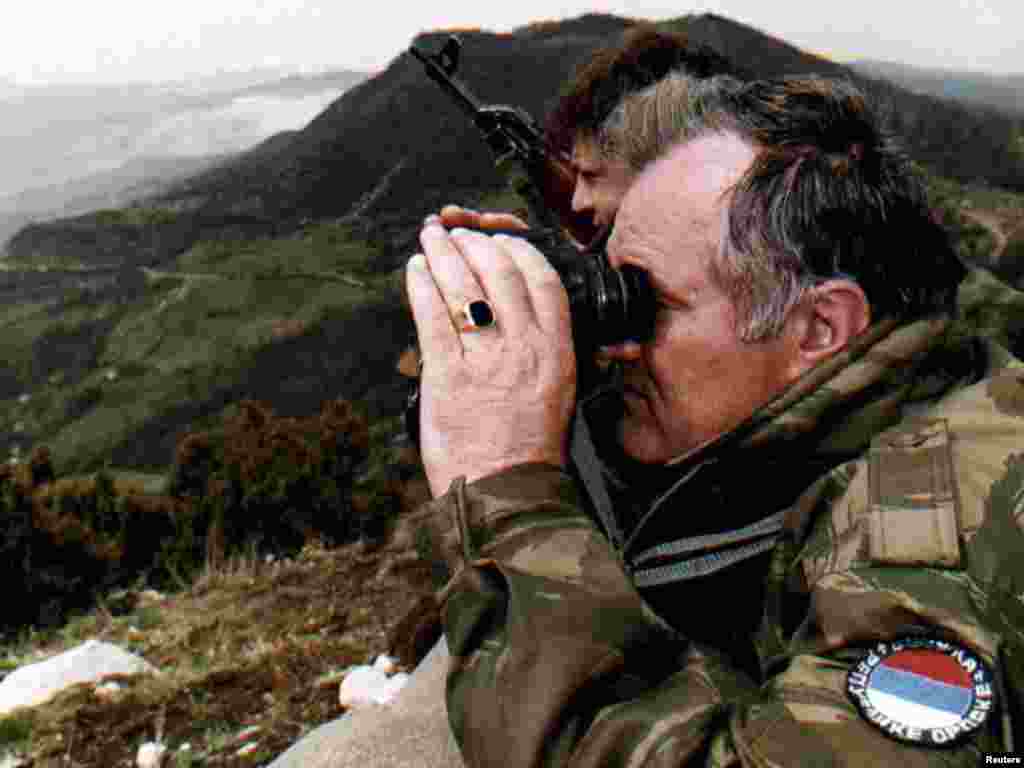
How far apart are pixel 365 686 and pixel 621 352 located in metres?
1.89

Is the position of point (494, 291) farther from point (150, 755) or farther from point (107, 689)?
point (107, 689)

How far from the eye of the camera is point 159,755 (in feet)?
9.20

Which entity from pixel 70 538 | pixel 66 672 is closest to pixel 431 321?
pixel 66 672

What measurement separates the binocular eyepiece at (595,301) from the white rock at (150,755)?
1.79 metres

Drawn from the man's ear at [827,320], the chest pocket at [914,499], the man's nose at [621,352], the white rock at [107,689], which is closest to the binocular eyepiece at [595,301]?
the man's nose at [621,352]

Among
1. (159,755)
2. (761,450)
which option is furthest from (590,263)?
(159,755)

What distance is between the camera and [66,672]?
3.55 meters

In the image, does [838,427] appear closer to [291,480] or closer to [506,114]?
[506,114]

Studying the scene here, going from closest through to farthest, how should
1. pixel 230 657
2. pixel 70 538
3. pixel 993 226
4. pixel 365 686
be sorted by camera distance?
pixel 365 686, pixel 230 657, pixel 70 538, pixel 993 226

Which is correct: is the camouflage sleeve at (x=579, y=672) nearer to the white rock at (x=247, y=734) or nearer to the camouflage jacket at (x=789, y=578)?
the camouflage jacket at (x=789, y=578)

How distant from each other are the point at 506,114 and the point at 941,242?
3193mm

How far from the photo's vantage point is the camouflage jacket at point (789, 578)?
104 centimetres

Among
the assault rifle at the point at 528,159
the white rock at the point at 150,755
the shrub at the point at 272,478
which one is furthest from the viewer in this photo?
the shrub at the point at 272,478

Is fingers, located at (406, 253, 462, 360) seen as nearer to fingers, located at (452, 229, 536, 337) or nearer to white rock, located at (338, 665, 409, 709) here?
fingers, located at (452, 229, 536, 337)
